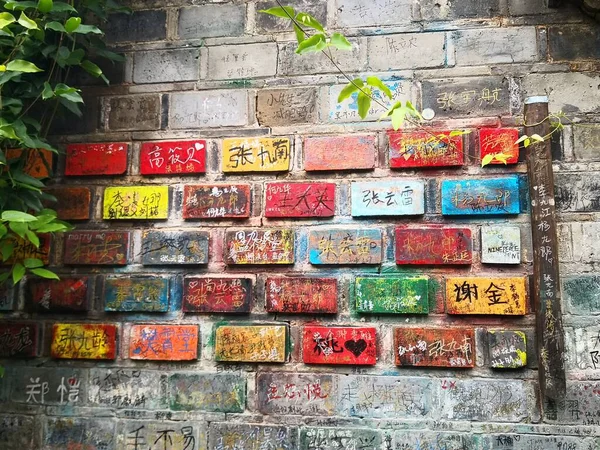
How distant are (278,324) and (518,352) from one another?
92 centimetres

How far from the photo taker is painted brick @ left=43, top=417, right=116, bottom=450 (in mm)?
2332

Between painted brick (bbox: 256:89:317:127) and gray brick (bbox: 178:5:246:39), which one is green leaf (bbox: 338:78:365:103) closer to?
painted brick (bbox: 256:89:317:127)

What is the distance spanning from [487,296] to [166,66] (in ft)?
5.51

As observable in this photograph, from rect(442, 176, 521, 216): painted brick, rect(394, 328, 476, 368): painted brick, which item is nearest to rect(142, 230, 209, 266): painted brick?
rect(394, 328, 476, 368): painted brick

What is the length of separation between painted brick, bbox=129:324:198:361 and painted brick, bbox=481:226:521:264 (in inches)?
47.1

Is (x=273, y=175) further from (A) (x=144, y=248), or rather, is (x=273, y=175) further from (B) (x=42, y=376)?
(B) (x=42, y=376)

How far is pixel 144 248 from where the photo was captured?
2.42 metres

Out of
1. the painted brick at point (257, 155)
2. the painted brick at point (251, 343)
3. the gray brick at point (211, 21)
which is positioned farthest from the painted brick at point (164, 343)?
the gray brick at point (211, 21)

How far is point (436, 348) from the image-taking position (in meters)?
2.18

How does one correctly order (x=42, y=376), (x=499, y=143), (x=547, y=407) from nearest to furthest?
(x=547, y=407), (x=499, y=143), (x=42, y=376)

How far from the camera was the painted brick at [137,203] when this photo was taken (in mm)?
2430

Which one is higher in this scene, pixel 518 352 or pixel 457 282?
pixel 457 282

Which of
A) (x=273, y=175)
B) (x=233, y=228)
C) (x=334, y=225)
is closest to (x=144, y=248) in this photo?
(x=233, y=228)

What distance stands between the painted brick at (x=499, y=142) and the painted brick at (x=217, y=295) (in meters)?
1.08
